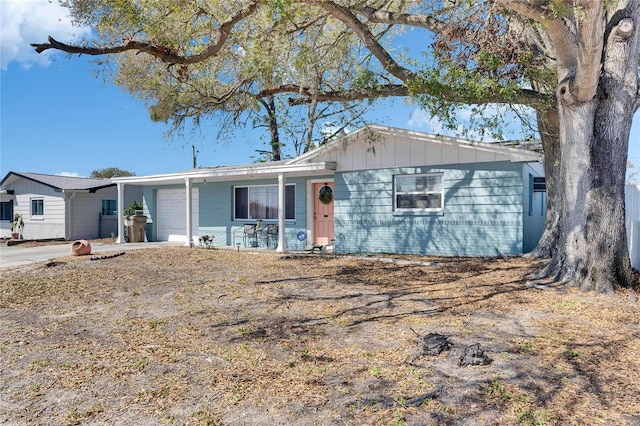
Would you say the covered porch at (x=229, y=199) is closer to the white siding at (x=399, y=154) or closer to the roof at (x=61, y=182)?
the white siding at (x=399, y=154)

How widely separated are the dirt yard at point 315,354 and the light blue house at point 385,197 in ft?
11.1

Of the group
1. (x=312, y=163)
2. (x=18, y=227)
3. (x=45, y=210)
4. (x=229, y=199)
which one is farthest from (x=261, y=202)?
(x=18, y=227)

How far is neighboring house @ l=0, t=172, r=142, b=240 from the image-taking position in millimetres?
18828

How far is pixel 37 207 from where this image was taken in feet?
66.1

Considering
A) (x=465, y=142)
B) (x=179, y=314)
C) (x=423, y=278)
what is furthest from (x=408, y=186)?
(x=179, y=314)

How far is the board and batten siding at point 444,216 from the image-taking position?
9945 mm

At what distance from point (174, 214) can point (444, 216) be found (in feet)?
34.6

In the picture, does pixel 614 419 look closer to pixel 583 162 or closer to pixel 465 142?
pixel 583 162

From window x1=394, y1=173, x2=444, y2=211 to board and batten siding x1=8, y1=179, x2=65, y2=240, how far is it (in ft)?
51.5

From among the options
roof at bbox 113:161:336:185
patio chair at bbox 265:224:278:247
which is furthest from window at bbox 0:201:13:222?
patio chair at bbox 265:224:278:247

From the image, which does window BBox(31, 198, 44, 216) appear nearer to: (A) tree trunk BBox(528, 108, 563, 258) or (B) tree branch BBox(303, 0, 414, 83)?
(B) tree branch BBox(303, 0, 414, 83)

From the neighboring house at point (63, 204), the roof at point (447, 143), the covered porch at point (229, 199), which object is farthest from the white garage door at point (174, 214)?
the roof at point (447, 143)

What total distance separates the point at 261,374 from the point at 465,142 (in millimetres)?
8517

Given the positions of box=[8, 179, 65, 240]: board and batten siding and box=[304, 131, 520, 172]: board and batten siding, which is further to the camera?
box=[8, 179, 65, 240]: board and batten siding
